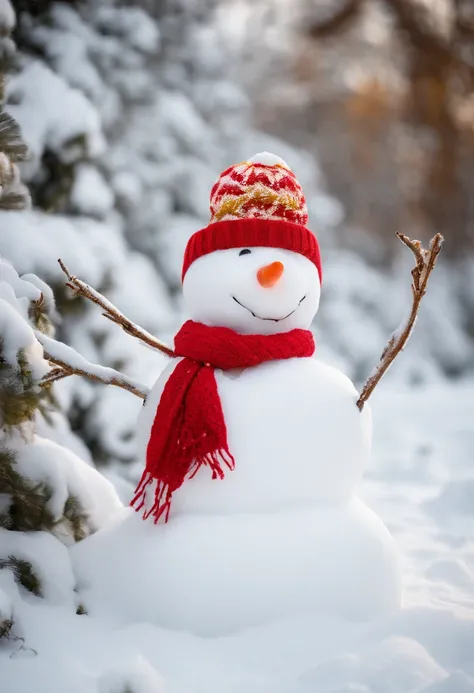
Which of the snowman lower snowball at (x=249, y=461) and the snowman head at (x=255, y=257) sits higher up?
the snowman head at (x=255, y=257)

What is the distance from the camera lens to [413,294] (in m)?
1.66

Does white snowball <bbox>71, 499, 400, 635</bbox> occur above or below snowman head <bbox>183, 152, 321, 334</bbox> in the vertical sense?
below

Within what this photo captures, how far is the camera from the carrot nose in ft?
5.64

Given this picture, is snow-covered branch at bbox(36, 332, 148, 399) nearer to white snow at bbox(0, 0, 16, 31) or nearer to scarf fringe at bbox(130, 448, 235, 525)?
scarf fringe at bbox(130, 448, 235, 525)

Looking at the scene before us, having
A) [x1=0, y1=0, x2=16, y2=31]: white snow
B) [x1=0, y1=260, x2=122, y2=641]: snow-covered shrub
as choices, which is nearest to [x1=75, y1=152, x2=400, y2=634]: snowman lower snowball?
[x1=0, y1=260, x2=122, y2=641]: snow-covered shrub

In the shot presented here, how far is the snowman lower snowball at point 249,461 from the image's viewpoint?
1577mm

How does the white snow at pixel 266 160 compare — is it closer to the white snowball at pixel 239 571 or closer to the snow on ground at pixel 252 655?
the white snowball at pixel 239 571

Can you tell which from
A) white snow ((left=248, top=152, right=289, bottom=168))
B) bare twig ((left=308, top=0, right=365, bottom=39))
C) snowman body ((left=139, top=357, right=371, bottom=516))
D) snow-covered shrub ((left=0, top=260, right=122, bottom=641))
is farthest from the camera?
bare twig ((left=308, top=0, right=365, bottom=39))

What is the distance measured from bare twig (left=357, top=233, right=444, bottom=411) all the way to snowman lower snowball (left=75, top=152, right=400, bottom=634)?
0.33ft

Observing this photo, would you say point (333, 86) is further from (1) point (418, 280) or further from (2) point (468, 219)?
(1) point (418, 280)

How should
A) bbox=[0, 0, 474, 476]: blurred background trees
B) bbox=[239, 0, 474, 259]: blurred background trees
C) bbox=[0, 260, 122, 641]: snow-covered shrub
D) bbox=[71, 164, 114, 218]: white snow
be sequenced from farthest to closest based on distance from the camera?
bbox=[239, 0, 474, 259]: blurred background trees → bbox=[71, 164, 114, 218]: white snow → bbox=[0, 0, 474, 476]: blurred background trees → bbox=[0, 260, 122, 641]: snow-covered shrub

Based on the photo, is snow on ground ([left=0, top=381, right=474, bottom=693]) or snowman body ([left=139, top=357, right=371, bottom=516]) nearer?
snow on ground ([left=0, top=381, right=474, bottom=693])

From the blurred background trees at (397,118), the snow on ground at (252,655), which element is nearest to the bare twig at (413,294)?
the snow on ground at (252,655)

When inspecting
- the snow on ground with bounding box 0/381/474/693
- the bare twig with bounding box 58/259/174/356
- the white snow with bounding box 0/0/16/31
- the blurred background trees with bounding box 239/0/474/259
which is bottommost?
the snow on ground with bounding box 0/381/474/693
